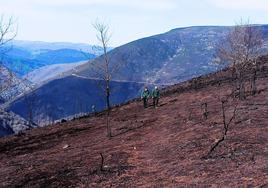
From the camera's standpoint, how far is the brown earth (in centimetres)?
1800

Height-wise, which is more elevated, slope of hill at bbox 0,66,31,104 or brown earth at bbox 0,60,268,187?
slope of hill at bbox 0,66,31,104

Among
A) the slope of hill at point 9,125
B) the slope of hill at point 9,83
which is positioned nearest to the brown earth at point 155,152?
the slope of hill at point 9,83

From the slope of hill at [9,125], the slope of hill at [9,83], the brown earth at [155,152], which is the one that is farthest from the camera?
the slope of hill at [9,125]

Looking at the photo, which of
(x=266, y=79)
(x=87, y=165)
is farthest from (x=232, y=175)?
(x=266, y=79)

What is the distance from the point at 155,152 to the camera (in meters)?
24.2

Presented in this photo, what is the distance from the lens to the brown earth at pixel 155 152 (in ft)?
59.1

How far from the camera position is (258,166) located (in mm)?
17172

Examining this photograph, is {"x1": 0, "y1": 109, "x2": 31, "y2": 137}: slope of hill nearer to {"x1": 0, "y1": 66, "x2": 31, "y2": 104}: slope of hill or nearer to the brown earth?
the brown earth

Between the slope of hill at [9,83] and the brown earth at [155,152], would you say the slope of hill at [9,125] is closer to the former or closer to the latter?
the brown earth at [155,152]

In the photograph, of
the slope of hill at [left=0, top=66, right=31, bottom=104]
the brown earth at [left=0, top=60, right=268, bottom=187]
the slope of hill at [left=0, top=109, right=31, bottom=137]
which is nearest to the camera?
the brown earth at [left=0, top=60, right=268, bottom=187]

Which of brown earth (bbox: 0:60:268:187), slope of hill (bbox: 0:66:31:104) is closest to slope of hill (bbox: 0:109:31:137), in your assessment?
brown earth (bbox: 0:60:268:187)

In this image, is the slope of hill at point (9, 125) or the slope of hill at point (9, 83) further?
the slope of hill at point (9, 125)

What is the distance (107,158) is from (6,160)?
907cm

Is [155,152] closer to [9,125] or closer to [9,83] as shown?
[9,83]
